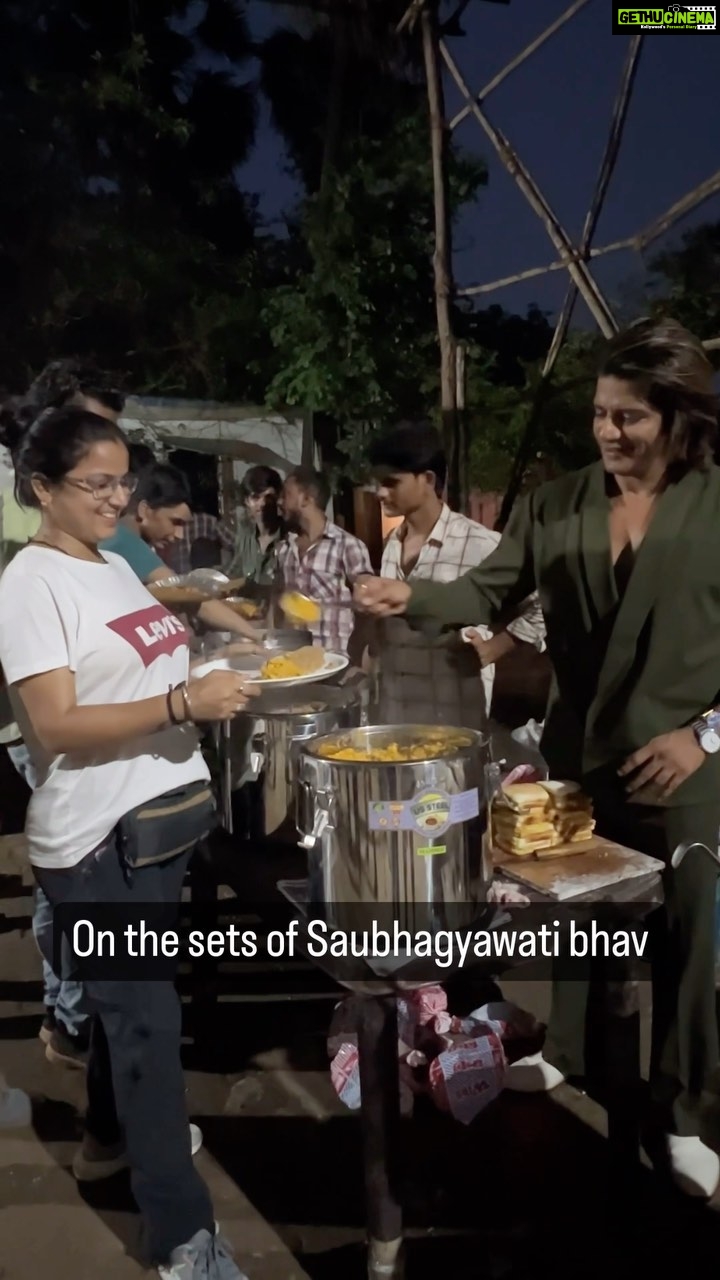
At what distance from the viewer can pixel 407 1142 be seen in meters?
1.85

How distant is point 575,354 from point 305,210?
0.59 m

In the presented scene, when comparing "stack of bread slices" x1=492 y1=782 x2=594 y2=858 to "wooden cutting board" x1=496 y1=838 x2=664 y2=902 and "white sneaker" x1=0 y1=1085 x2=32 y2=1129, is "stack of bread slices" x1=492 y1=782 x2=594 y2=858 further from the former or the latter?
"white sneaker" x1=0 y1=1085 x2=32 y2=1129

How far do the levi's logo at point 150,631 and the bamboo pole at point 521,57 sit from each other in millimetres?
1073

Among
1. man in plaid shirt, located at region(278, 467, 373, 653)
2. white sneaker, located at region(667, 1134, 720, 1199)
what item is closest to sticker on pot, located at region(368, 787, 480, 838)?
man in plaid shirt, located at region(278, 467, 373, 653)

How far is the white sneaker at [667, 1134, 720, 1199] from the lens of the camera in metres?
1.63

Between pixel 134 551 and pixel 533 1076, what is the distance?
1.34 meters

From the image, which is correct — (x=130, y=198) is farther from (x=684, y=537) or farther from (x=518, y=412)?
(x=684, y=537)

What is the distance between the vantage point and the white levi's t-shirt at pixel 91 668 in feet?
4.34

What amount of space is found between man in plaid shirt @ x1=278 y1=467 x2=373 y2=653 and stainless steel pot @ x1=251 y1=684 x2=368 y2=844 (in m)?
0.24

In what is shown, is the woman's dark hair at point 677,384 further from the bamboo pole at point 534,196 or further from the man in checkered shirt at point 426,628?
the man in checkered shirt at point 426,628

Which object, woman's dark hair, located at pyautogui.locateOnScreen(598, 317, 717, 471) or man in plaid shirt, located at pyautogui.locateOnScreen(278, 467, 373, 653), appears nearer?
woman's dark hair, located at pyautogui.locateOnScreen(598, 317, 717, 471)

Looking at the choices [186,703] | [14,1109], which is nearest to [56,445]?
[186,703]

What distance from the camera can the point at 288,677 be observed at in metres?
1.64

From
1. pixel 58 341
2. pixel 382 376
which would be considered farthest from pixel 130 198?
pixel 382 376
